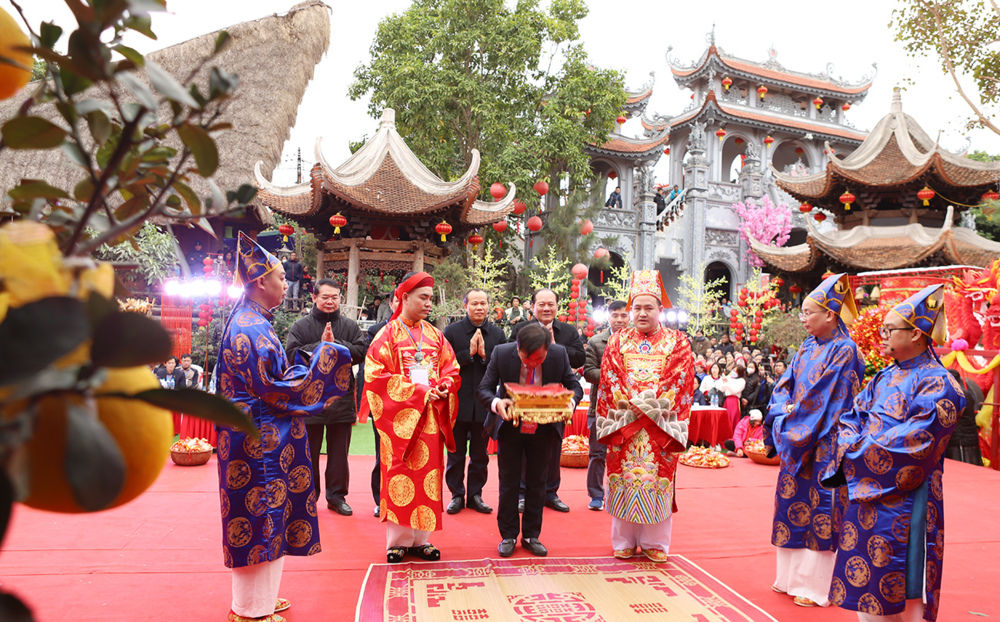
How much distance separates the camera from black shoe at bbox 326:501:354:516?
4297 mm

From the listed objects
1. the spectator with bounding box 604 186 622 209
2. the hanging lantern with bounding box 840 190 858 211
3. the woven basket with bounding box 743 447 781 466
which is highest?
the spectator with bounding box 604 186 622 209

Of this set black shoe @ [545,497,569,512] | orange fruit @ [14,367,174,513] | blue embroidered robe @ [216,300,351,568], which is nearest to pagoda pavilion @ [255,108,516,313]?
black shoe @ [545,497,569,512]

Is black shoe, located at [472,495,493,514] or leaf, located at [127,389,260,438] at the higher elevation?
leaf, located at [127,389,260,438]

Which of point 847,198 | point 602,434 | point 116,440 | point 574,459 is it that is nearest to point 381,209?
point 574,459

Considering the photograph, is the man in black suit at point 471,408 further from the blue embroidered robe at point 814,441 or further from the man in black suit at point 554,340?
the blue embroidered robe at point 814,441

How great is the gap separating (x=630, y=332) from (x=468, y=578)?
168 cm

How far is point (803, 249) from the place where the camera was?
1437cm

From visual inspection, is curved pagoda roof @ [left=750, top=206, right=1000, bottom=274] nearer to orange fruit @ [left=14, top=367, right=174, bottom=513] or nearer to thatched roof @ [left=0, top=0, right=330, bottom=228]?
thatched roof @ [left=0, top=0, right=330, bottom=228]

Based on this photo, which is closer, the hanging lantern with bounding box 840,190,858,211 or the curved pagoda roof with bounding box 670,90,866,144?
the hanging lantern with bounding box 840,190,858,211

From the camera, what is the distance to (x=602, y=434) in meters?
3.59

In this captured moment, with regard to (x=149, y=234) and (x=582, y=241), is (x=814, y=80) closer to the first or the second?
(x=582, y=241)

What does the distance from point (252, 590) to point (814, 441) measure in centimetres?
260

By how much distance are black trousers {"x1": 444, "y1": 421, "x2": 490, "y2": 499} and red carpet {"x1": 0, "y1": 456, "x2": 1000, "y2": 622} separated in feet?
0.59

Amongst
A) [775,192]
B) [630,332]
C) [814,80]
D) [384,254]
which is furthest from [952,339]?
[814,80]
